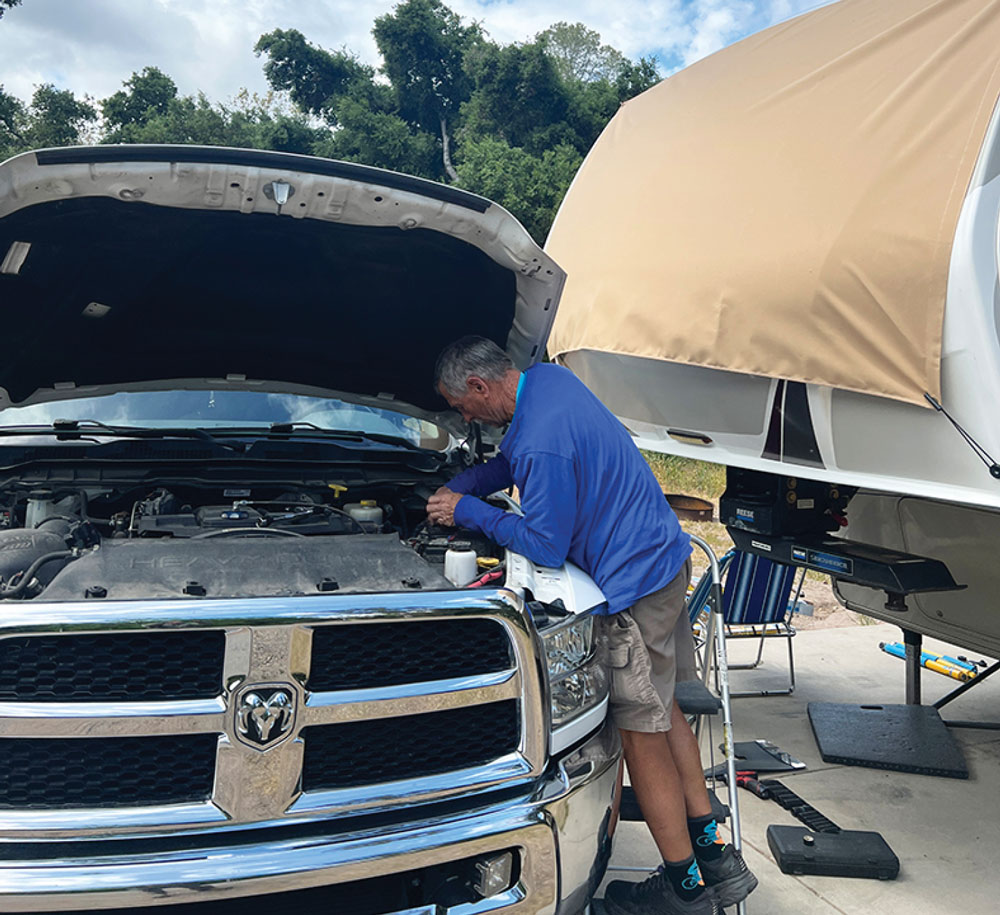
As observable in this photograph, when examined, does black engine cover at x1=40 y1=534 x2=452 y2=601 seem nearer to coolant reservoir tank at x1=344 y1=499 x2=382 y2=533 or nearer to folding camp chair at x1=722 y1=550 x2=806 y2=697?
coolant reservoir tank at x1=344 y1=499 x2=382 y2=533

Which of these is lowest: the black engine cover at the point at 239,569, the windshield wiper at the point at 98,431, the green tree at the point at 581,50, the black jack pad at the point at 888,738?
the black jack pad at the point at 888,738

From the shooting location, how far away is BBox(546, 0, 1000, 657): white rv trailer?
334cm

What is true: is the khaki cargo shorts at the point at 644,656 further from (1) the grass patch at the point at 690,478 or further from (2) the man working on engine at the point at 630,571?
(1) the grass patch at the point at 690,478

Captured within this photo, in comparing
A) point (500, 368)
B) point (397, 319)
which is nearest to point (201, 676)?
point (500, 368)

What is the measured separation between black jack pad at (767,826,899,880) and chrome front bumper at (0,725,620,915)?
1.45m

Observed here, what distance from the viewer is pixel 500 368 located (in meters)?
3.14

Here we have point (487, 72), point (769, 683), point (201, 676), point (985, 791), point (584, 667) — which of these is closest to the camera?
point (201, 676)

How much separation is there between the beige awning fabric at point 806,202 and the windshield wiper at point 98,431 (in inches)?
88.2

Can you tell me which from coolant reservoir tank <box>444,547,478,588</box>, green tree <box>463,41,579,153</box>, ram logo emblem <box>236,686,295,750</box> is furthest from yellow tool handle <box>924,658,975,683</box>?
green tree <box>463,41,579,153</box>

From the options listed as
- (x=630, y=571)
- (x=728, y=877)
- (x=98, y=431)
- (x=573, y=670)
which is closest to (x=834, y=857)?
(x=728, y=877)

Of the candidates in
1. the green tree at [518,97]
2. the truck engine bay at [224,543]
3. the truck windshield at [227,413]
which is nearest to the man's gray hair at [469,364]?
the truck engine bay at [224,543]

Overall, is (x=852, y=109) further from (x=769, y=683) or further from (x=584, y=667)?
(x=769, y=683)

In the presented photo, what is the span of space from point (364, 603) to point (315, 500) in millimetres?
1519

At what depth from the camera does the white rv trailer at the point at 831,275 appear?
131 inches
